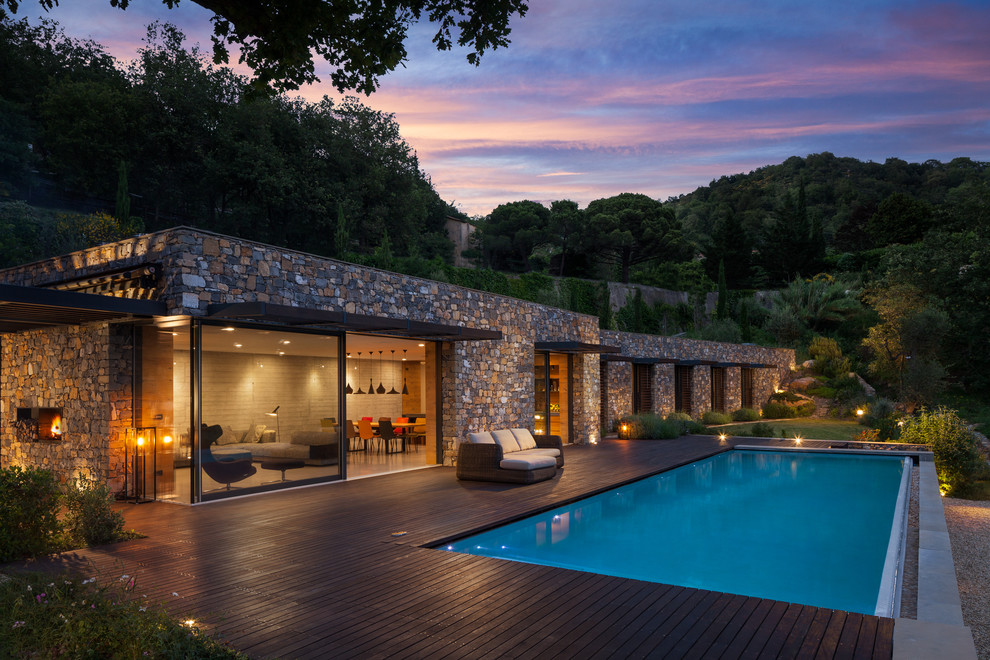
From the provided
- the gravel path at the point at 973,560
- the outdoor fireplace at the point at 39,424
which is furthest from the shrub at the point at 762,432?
the outdoor fireplace at the point at 39,424

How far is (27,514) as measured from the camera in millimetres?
5812

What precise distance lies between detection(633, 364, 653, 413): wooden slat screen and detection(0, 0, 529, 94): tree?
56.0 ft

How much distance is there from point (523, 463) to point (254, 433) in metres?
4.02

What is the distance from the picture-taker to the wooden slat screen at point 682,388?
23109mm

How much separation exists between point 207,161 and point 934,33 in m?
25.2

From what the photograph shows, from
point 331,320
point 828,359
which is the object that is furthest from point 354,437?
point 828,359

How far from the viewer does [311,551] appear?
240 inches

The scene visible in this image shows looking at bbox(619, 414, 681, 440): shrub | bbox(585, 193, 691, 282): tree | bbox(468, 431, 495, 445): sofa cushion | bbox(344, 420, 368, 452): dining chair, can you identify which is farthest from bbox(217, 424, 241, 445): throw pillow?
bbox(585, 193, 691, 282): tree

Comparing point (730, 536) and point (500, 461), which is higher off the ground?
point (500, 461)

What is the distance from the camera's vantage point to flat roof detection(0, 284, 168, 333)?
21.9 feet

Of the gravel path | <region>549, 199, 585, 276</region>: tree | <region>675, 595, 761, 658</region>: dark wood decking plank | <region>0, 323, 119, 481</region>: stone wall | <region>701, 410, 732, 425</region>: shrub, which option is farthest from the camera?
<region>549, 199, 585, 276</region>: tree

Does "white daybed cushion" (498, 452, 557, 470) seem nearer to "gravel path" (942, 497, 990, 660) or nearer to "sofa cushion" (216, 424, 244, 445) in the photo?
"sofa cushion" (216, 424, 244, 445)

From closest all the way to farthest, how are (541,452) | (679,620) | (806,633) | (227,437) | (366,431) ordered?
(806,633) → (679,620) → (227,437) → (541,452) → (366,431)

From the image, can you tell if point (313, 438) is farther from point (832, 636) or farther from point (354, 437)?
point (832, 636)
